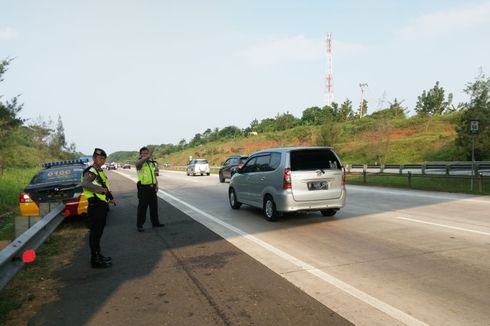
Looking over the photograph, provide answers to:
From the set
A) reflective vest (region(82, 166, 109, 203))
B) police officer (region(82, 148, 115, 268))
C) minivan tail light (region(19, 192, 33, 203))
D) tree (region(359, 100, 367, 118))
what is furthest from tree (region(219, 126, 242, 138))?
police officer (region(82, 148, 115, 268))

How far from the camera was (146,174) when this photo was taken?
32.4ft

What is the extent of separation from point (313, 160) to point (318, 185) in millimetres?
691

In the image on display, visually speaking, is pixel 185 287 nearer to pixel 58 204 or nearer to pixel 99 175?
pixel 99 175

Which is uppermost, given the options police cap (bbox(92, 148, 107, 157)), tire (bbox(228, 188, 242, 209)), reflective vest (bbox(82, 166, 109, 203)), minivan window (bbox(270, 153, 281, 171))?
police cap (bbox(92, 148, 107, 157))

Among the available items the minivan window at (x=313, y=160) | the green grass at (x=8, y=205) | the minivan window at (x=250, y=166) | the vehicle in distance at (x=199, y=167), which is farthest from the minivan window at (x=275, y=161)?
the vehicle in distance at (x=199, y=167)

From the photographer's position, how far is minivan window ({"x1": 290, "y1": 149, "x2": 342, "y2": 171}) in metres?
10.0

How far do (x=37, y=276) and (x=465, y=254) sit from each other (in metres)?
6.59

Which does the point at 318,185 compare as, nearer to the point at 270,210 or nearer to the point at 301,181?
the point at 301,181

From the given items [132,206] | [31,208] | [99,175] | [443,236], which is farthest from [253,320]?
[132,206]

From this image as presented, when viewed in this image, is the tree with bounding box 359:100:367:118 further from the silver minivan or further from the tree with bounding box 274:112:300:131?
the silver minivan

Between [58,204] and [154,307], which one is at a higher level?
[58,204]

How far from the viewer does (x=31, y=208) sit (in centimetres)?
979

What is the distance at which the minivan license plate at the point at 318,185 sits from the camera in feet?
32.3

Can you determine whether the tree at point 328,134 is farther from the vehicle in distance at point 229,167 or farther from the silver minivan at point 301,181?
the silver minivan at point 301,181
